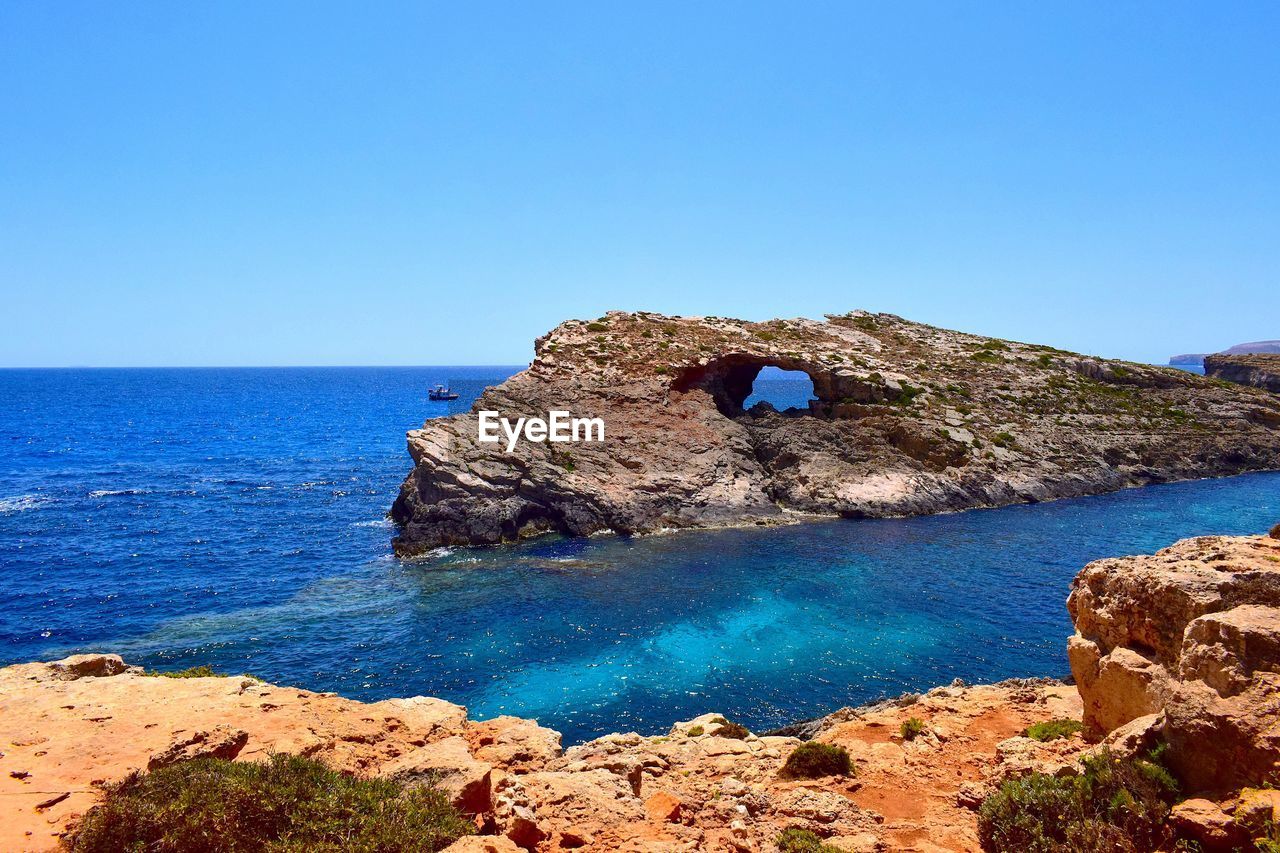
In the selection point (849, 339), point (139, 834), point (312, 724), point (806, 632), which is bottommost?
point (806, 632)

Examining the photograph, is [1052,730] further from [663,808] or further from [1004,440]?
[1004,440]

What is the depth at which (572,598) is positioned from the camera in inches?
1565

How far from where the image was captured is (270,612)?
37.2 meters

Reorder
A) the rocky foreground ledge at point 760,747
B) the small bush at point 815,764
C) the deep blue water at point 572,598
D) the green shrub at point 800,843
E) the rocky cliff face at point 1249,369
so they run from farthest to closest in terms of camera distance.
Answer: the rocky cliff face at point 1249,369, the deep blue water at point 572,598, the small bush at point 815,764, the green shrub at point 800,843, the rocky foreground ledge at point 760,747

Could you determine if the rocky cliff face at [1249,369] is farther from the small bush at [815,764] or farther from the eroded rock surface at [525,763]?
the small bush at [815,764]

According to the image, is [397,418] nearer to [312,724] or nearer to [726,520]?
[726,520]

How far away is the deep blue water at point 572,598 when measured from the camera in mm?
29859

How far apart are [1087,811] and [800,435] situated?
5531 cm

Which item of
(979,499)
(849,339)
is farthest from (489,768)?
(849,339)

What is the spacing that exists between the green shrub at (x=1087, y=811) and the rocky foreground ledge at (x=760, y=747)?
0.34m

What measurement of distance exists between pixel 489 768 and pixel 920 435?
59.2m

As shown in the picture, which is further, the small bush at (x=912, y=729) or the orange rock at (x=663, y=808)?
the small bush at (x=912, y=729)

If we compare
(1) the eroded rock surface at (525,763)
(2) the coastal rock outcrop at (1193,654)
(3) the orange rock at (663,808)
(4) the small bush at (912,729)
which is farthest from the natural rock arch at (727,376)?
(3) the orange rock at (663,808)

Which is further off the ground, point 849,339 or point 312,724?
point 849,339
